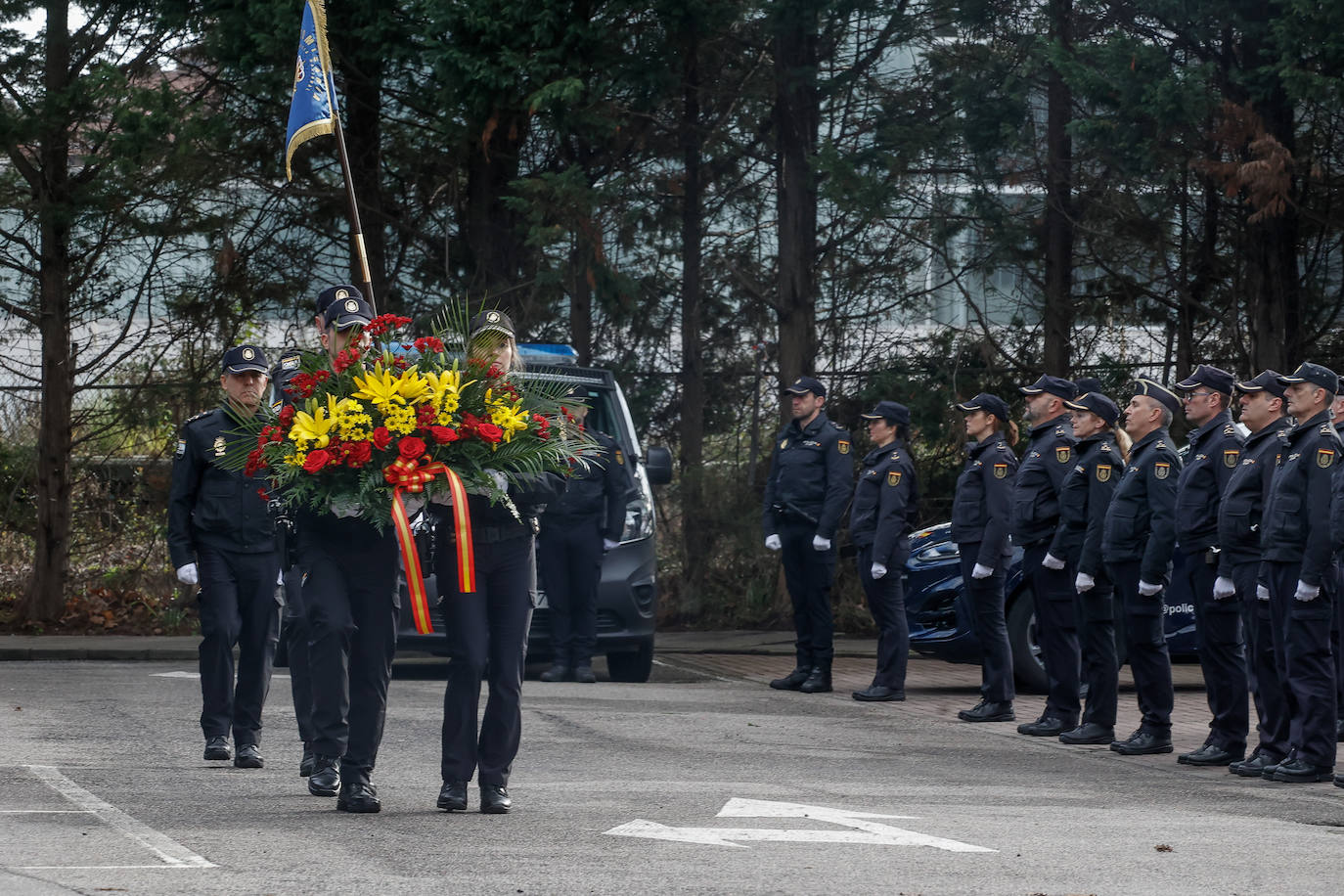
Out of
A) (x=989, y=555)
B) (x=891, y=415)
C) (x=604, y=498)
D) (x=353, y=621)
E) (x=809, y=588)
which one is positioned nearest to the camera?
(x=353, y=621)

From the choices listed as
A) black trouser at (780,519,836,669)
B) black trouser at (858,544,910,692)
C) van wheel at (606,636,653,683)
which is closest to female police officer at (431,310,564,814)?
black trouser at (858,544,910,692)

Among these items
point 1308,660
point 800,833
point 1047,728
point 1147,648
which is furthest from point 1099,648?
point 800,833

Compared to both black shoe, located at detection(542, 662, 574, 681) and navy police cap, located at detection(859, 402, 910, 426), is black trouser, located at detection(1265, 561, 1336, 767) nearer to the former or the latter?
navy police cap, located at detection(859, 402, 910, 426)

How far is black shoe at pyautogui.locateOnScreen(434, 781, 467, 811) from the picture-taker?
24.2ft

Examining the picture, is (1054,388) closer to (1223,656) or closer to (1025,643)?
(1223,656)

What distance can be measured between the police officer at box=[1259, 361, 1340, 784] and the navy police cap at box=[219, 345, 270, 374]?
4.81 metres

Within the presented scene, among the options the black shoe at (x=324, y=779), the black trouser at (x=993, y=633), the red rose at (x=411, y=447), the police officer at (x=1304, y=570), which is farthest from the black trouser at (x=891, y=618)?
the red rose at (x=411, y=447)

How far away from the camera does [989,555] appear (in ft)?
37.4

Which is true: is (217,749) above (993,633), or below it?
below

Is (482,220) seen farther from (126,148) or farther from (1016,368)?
(1016,368)

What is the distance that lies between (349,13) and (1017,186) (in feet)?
20.7

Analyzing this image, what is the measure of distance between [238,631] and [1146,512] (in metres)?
4.71

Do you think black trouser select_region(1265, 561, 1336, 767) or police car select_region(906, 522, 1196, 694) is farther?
police car select_region(906, 522, 1196, 694)

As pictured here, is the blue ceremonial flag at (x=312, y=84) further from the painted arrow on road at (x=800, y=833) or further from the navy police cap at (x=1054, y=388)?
the painted arrow on road at (x=800, y=833)
